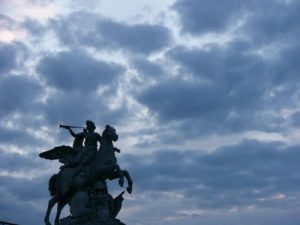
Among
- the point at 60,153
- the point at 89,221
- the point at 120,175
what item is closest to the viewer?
the point at 89,221

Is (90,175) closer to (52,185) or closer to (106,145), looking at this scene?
(106,145)

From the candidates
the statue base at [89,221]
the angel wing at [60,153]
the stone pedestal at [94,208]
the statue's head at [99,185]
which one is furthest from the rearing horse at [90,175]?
the statue base at [89,221]

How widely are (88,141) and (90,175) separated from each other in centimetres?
160

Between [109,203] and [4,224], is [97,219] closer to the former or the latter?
→ [109,203]

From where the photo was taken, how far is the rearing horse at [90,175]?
1038 inches

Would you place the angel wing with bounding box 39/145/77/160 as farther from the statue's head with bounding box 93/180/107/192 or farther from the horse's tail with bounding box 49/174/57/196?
the statue's head with bounding box 93/180/107/192

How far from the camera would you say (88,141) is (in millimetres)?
27328

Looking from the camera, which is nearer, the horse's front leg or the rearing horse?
the horse's front leg

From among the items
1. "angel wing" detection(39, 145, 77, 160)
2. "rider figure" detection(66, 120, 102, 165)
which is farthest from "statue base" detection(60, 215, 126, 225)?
"angel wing" detection(39, 145, 77, 160)

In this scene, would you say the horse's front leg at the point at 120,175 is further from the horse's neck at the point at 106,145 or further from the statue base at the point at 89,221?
the statue base at the point at 89,221

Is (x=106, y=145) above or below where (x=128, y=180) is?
above

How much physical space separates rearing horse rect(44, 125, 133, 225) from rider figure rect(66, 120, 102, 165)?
28 cm

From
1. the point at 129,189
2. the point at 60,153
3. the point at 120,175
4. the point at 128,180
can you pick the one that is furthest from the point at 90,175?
the point at 60,153

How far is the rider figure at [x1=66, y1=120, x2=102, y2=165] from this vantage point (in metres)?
26.8
